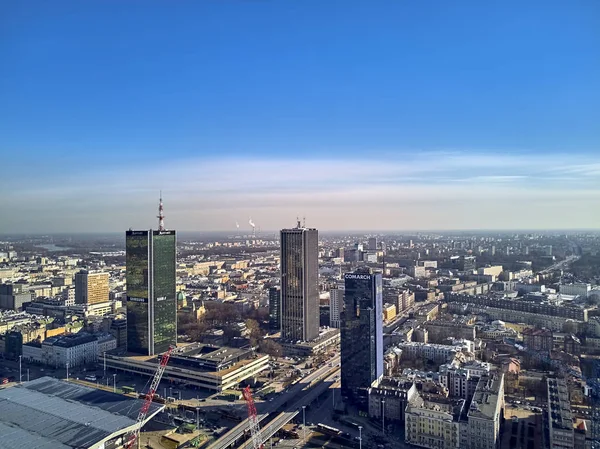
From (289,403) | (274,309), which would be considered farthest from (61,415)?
(274,309)

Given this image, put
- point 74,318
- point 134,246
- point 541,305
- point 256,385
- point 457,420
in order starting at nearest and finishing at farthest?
point 457,420 → point 256,385 → point 134,246 → point 541,305 → point 74,318

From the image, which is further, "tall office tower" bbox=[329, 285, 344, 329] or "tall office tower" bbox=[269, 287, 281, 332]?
"tall office tower" bbox=[329, 285, 344, 329]

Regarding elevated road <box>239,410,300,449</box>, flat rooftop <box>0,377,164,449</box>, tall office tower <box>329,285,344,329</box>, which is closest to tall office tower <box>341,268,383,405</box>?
elevated road <box>239,410,300,449</box>

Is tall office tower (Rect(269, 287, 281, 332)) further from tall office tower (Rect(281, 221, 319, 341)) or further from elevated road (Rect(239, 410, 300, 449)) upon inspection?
elevated road (Rect(239, 410, 300, 449))

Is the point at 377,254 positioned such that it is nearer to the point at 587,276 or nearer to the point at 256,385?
the point at 587,276

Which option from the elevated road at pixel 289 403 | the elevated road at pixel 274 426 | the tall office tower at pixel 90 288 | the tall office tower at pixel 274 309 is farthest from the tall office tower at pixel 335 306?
the tall office tower at pixel 90 288

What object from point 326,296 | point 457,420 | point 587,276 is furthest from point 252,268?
point 457,420

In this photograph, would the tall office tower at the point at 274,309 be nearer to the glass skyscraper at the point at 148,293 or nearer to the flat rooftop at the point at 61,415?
the glass skyscraper at the point at 148,293
